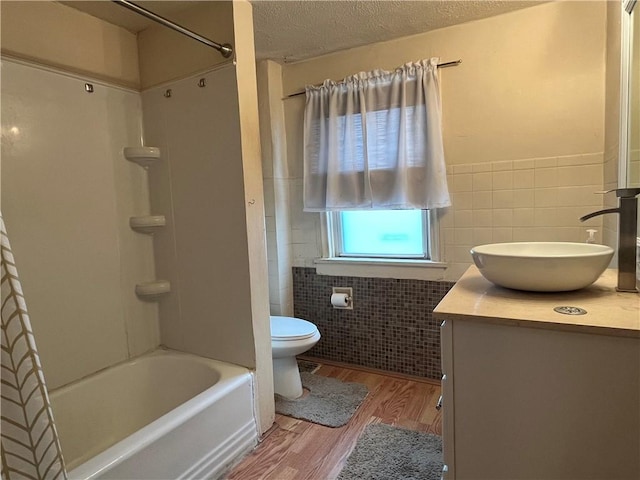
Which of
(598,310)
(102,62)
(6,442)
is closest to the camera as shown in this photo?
(6,442)

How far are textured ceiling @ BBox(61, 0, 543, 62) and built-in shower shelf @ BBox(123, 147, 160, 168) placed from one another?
64 centimetres

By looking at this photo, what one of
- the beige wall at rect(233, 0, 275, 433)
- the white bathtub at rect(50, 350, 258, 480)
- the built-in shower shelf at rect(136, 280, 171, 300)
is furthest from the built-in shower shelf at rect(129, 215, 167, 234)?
the white bathtub at rect(50, 350, 258, 480)

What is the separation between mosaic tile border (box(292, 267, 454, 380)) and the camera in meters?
2.36

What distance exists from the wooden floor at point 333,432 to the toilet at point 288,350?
198 mm

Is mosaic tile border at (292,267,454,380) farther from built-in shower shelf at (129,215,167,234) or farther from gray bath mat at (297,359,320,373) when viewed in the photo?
built-in shower shelf at (129,215,167,234)

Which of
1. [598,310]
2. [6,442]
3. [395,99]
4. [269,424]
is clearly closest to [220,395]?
[269,424]

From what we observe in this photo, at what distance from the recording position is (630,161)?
1.45 metres

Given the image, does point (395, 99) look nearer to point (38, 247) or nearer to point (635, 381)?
point (635, 381)

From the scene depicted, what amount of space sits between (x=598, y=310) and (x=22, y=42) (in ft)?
7.68

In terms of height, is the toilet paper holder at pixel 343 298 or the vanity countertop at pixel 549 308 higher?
the vanity countertop at pixel 549 308

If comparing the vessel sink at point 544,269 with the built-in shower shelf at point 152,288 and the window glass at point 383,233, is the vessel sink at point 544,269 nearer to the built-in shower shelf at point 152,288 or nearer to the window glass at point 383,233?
the window glass at point 383,233

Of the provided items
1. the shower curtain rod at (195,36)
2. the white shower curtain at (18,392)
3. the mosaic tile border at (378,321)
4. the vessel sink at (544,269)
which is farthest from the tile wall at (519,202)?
the white shower curtain at (18,392)

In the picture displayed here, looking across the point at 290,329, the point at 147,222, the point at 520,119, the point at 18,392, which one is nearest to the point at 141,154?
the point at 147,222

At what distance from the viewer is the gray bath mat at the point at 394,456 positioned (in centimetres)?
156
